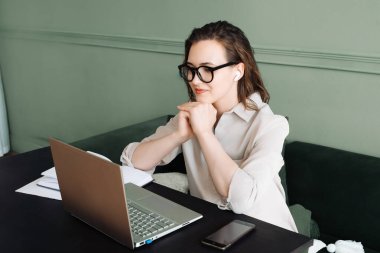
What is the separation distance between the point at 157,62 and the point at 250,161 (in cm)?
159

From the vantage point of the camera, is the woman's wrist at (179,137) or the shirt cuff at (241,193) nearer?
the shirt cuff at (241,193)

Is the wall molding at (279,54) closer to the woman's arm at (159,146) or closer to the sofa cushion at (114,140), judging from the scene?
the sofa cushion at (114,140)

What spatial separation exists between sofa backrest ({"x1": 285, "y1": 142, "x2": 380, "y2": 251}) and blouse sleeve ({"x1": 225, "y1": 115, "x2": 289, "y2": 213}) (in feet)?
2.16

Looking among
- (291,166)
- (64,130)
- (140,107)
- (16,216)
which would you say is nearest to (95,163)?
(16,216)

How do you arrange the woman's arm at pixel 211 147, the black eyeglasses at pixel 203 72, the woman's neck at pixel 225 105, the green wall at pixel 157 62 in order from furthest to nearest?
1. the green wall at pixel 157 62
2. the woman's neck at pixel 225 105
3. the black eyeglasses at pixel 203 72
4. the woman's arm at pixel 211 147

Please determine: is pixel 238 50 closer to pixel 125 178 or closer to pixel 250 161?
pixel 250 161

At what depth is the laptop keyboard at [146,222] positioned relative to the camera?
1174 millimetres

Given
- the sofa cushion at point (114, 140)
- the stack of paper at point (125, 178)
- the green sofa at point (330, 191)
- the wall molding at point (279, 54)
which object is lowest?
the green sofa at point (330, 191)

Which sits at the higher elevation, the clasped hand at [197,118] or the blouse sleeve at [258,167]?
the clasped hand at [197,118]

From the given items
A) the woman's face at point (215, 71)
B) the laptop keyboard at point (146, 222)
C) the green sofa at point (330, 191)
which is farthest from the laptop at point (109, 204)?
the green sofa at point (330, 191)

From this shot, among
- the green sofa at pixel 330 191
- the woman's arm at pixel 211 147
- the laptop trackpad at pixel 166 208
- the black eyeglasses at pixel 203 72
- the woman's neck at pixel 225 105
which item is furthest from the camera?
the green sofa at pixel 330 191

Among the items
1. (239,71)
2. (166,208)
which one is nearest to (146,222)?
(166,208)

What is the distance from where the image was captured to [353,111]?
209 centimetres

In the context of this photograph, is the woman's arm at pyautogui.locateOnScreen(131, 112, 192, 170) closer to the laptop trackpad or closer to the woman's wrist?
the woman's wrist
